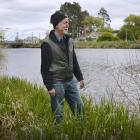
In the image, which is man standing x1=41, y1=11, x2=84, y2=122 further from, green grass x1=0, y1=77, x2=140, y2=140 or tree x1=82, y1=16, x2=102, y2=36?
tree x1=82, y1=16, x2=102, y2=36

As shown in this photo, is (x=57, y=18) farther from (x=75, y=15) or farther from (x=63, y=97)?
(x=75, y=15)

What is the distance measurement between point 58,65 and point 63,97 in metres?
0.47

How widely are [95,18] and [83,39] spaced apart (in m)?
16.2

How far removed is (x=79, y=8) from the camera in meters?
119

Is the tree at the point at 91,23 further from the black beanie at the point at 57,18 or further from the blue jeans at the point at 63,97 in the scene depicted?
the black beanie at the point at 57,18

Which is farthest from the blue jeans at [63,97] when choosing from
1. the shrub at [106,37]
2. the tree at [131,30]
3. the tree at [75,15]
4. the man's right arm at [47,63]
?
the tree at [75,15]

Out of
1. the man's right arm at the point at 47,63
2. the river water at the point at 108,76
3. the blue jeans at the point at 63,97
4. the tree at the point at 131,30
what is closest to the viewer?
the man's right arm at the point at 47,63

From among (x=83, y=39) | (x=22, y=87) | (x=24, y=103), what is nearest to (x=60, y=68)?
(x=24, y=103)

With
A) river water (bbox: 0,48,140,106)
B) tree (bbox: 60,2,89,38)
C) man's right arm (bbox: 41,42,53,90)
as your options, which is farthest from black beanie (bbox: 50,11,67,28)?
tree (bbox: 60,2,89,38)

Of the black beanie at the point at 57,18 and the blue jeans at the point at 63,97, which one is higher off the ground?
the black beanie at the point at 57,18

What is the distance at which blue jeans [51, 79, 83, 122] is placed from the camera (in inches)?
254

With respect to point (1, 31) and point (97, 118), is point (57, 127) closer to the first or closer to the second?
point (97, 118)

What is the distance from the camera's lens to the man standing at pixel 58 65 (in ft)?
20.9

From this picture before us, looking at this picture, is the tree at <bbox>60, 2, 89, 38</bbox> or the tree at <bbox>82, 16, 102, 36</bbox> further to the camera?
the tree at <bbox>82, 16, 102, 36</bbox>
